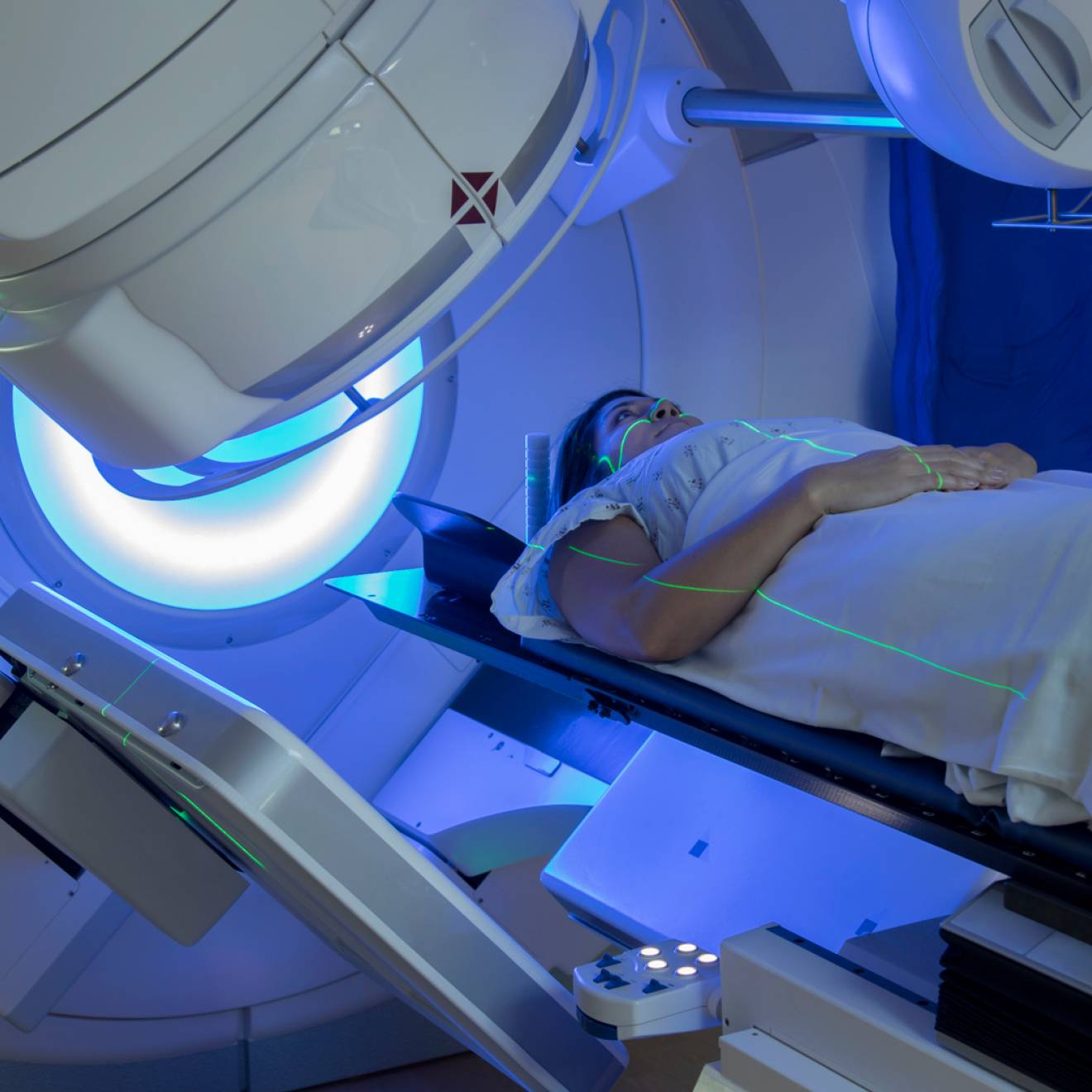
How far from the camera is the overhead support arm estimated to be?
1.66m

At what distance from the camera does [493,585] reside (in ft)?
6.13

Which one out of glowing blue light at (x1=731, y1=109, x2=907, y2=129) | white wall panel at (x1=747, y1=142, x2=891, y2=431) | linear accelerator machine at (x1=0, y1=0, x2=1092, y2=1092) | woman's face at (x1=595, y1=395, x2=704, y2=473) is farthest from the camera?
white wall panel at (x1=747, y1=142, x2=891, y2=431)

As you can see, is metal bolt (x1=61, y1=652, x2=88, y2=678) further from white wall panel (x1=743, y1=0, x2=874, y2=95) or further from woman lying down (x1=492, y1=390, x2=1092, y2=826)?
white wall panel (x1=743, y1=0, x2=874, y2=95)

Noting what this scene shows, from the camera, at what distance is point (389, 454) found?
7.48ft

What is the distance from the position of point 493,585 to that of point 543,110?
0.88 metres

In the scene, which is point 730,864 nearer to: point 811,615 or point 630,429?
point 811,615

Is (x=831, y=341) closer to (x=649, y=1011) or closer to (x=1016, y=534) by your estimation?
(x=1016, y=534)

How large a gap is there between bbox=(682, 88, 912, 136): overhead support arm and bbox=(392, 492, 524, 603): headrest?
739 mm

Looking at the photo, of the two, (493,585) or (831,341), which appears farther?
(831,341)

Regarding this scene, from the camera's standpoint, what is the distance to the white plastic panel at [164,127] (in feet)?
2.95

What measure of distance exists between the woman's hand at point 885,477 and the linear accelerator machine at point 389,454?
0.36 m

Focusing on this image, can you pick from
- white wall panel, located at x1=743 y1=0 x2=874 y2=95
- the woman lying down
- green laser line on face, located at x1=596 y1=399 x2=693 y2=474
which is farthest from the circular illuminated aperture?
white wall panel, located at x1=743 y1=0 x2=874 y2=95

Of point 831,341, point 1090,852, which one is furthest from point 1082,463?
point 1090,852

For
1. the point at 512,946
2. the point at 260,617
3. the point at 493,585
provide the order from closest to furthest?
the point at 512,946
the point at 493,585
the point at 260,617
